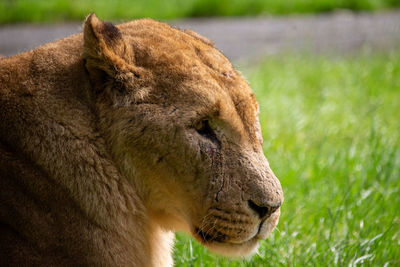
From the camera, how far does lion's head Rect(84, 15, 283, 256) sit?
2590 millimetres

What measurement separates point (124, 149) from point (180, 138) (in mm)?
264

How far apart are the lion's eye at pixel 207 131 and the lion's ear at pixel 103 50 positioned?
1.39 ft

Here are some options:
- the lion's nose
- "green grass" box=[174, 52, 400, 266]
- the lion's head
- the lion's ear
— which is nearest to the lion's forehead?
the lion's head

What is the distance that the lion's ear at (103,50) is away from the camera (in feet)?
8.38

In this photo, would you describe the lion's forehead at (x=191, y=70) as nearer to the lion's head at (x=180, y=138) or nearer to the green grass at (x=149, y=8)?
the lion's head at (x=180, y=138)

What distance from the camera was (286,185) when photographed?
14.5 feet

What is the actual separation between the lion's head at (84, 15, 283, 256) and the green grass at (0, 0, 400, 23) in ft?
22.1

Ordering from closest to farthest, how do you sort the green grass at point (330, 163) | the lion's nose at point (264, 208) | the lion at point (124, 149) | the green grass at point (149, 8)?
1. the lion at point (124, 149)
2. the lion's nose at point (264, 208)
3. the green grass at point (330, 163)
4. the green grass at point (149, 8)

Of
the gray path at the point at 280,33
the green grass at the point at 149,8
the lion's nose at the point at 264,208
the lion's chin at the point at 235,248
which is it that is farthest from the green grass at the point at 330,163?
the green grass at the point at 149,8

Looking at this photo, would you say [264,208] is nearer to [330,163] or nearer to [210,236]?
[210,236]

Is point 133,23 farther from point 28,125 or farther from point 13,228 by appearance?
point 13,228

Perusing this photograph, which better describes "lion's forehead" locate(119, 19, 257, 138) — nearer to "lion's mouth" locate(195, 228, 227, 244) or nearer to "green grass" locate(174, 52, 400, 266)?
"lion's mouth" locate(195, 228, 227, 244)

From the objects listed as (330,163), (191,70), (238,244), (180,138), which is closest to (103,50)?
(191,70)

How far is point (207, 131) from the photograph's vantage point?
8.71ft
